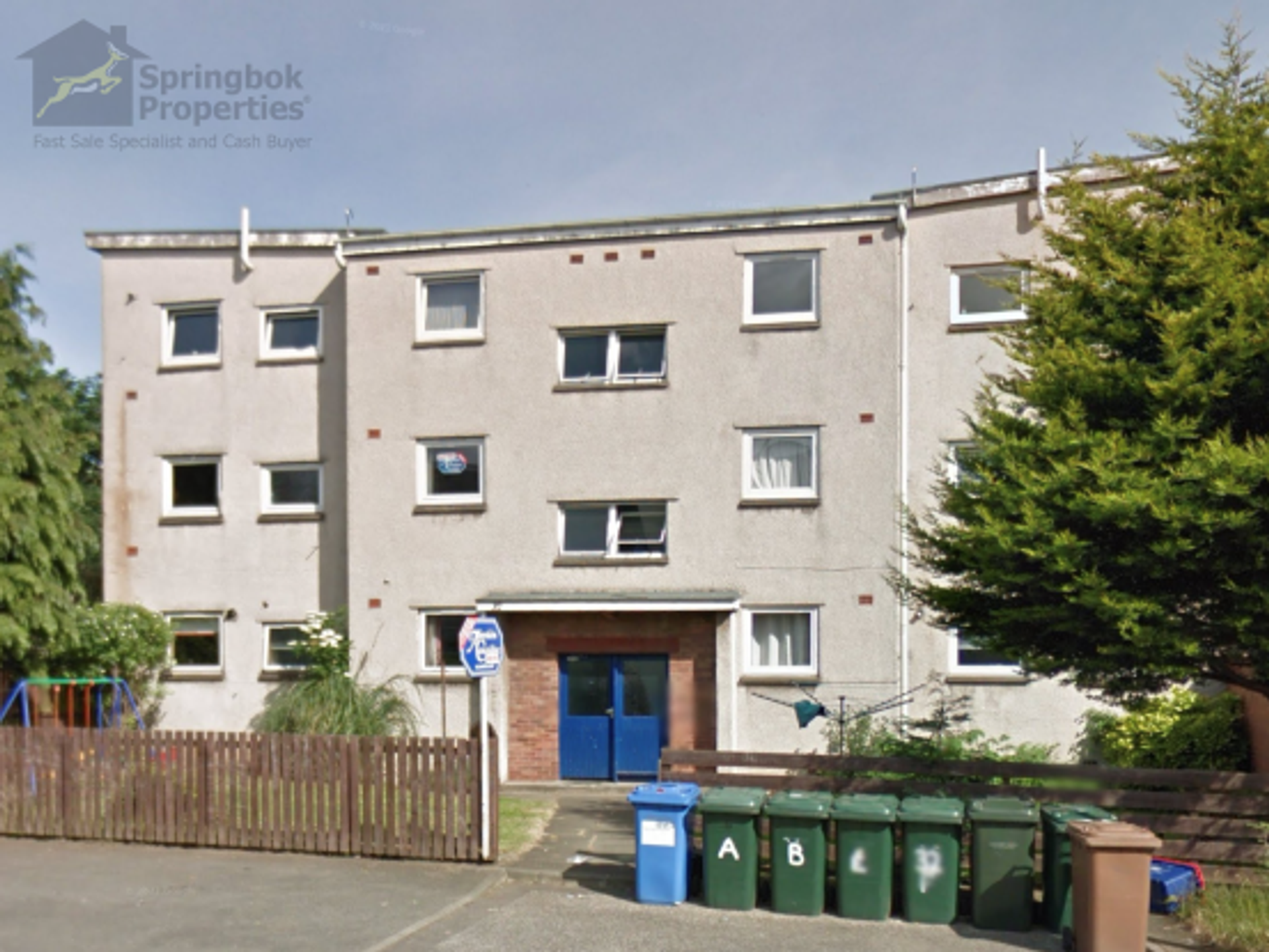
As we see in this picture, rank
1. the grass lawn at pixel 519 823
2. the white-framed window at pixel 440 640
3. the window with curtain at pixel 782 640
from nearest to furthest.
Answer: the grass lawn at pixel 519 823
the window with curtain at pixel 782 640
the white-framed window at pixel 440 640

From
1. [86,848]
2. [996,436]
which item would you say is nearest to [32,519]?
[86,848]

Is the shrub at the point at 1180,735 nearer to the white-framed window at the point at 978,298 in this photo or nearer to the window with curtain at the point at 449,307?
the white-framed window at the point at 978,298

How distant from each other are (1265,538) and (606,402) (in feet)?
33.1

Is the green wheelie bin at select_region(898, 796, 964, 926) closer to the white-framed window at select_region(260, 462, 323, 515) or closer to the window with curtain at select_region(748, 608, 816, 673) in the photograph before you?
the window with curtain at select_region(748, 608, 816, 673)

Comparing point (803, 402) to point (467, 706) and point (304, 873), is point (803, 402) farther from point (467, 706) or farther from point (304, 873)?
point (304, 873)

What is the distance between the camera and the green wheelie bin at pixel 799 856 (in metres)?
9.24

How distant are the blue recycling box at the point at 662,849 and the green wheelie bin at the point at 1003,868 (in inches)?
94.5

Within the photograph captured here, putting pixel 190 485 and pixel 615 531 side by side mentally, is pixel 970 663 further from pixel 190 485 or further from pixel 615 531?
pixel 190 485

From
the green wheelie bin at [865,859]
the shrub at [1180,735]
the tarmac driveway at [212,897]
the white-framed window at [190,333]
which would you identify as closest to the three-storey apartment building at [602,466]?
the white-framed window at [190,333]

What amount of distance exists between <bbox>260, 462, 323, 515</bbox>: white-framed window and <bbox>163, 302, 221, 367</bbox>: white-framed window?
2.29 meters

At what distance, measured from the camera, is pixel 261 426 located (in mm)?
18406

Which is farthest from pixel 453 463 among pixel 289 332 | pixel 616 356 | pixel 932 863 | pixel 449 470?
pixel 932 863

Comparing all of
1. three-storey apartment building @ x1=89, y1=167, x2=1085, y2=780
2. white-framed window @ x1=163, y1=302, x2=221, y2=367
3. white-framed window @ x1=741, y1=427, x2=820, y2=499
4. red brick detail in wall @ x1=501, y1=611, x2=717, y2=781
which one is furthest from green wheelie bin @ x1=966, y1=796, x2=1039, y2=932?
white-framed window @ x1=163, y1=302, x2=221, y2=367

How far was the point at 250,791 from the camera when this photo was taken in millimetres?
11305
